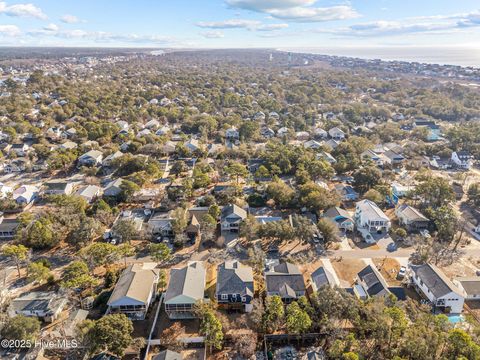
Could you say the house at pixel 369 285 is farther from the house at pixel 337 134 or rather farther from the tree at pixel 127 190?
the house at pixel 337 134

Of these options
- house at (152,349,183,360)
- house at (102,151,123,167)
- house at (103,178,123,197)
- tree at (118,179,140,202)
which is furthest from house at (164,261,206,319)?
house at (102,151,123,167)

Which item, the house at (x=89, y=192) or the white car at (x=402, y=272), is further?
the house at (x=89, y=192)

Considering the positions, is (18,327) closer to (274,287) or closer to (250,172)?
(274,287)

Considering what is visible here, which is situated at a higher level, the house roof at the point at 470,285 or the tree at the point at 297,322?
the tree at the point at 297,322

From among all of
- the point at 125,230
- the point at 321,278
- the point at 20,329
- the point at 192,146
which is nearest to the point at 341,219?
the point at 321,278

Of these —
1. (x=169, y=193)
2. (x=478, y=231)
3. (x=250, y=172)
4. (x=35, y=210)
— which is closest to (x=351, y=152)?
(x=250, y=172)

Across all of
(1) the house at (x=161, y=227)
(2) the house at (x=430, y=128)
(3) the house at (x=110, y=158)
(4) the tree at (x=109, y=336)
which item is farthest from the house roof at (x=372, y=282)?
(2) the house at (x=430, y=128)

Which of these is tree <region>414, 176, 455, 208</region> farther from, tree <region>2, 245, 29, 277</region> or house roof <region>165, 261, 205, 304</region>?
tree <region>2, 245, 29, 277</region>
